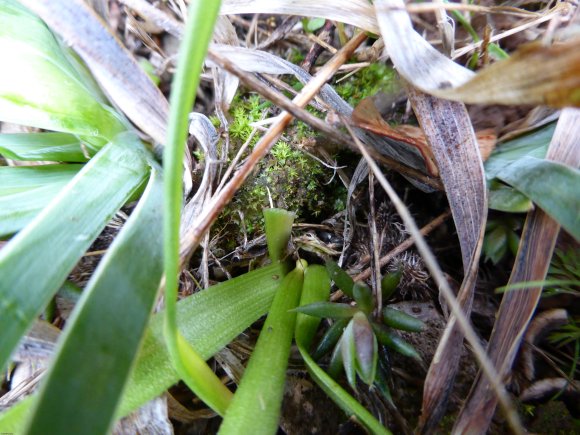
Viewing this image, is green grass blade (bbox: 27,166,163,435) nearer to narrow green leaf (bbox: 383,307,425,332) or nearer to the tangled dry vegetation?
the tangled dry vegetation

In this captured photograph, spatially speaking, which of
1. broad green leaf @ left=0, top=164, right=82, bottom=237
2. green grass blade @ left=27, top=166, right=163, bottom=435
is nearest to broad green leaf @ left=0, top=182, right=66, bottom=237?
broad green leaf @ left=0, top=164, right=82, bottom=237

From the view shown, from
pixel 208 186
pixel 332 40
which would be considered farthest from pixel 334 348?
pixel 332 40

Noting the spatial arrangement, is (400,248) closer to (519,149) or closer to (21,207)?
(519,149)

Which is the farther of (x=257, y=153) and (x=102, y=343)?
(x=257, y=153)

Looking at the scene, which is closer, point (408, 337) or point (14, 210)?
point (14, 210)

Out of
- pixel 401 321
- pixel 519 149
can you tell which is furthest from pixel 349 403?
pixel 519 149

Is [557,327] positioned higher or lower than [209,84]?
lower

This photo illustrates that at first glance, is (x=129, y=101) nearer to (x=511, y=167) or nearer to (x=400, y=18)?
(x=400, y=18)
